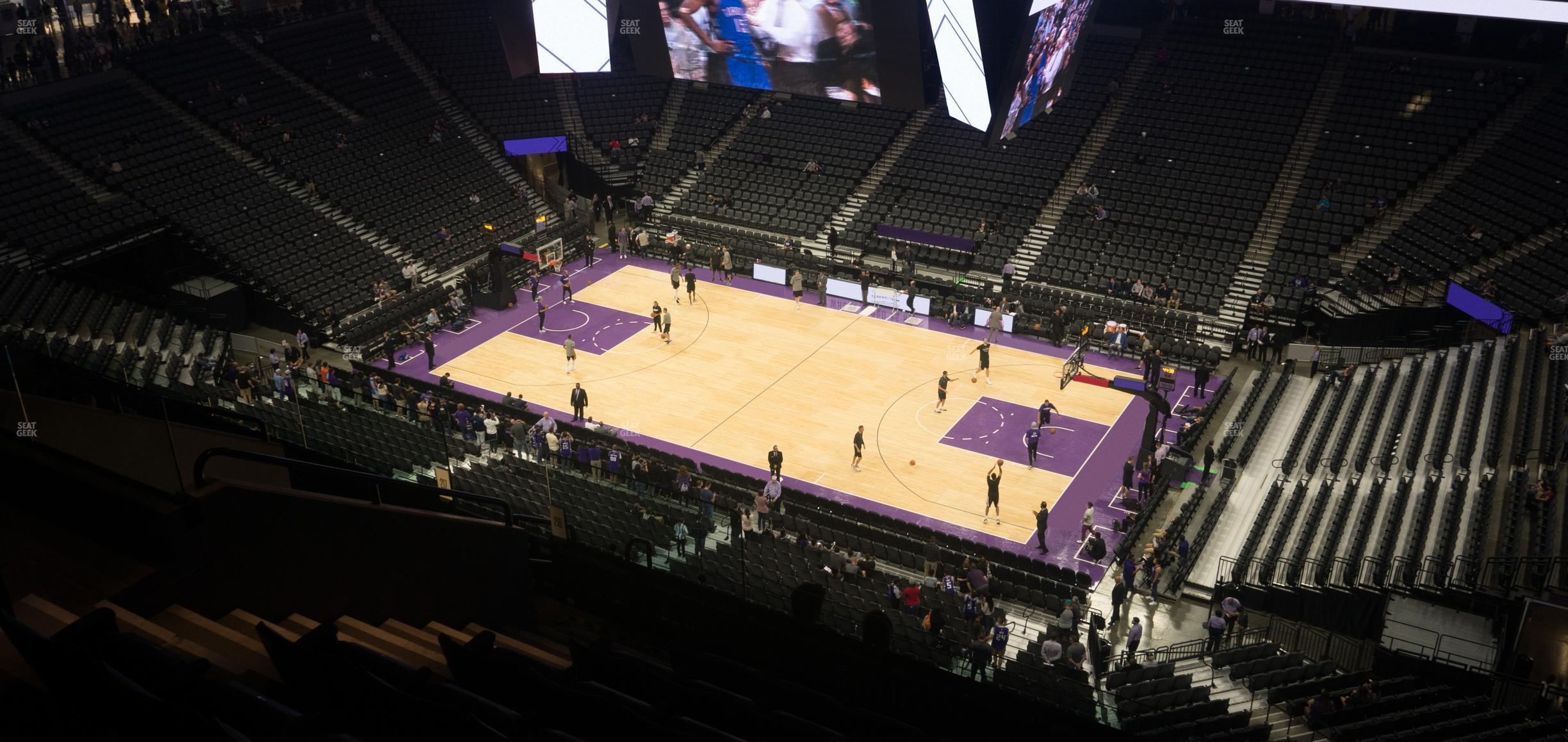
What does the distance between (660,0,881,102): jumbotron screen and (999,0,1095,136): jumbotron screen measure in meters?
6.32

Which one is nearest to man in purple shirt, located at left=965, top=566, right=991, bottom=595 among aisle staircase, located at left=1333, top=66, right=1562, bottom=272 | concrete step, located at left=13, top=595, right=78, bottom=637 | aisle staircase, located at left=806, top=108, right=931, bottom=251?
concrete step, located at left=13, top=595, right=78, bottom=637

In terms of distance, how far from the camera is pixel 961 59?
2583 cm

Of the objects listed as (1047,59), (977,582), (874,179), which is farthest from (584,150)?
(977,582)

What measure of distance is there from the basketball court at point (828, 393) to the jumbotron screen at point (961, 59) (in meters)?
7.57

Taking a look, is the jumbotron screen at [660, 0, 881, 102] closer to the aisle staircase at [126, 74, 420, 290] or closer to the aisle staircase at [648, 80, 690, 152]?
the aisle staircase at [648, 80, 690, 152]

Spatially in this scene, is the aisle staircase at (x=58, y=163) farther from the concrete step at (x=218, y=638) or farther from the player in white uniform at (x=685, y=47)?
the concrete step at (x=218, y=638)

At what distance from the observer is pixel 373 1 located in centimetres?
4588

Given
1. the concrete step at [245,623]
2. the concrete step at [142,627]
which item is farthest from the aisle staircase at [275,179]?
the concrete step at [142,627]

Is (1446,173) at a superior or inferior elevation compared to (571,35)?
inferior

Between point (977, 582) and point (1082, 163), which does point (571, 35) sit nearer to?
point (1082, 163)

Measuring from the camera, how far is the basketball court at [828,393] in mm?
26641

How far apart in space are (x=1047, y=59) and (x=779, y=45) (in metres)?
11.0

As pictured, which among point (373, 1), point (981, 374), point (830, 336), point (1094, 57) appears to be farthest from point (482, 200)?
point (1094, 57)

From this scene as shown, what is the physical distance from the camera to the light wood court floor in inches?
1064
